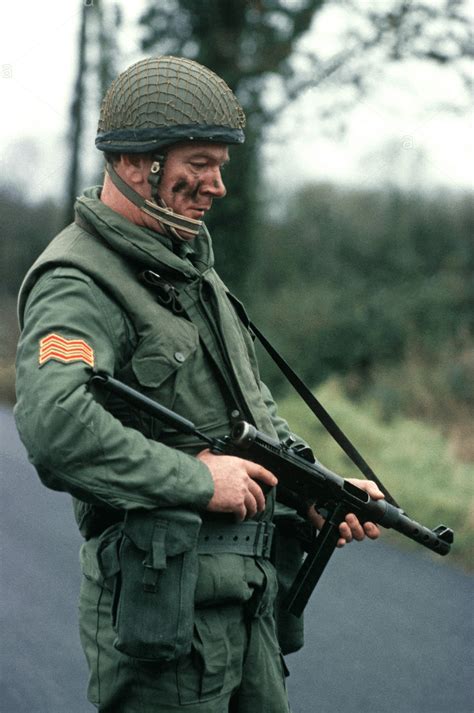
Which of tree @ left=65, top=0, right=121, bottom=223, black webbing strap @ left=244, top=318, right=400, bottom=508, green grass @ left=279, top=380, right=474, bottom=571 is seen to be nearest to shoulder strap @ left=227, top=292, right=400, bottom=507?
black webbing strap @ left=244, top=318, right=400, bottom=508

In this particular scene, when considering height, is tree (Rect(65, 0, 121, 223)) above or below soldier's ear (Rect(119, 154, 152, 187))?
above

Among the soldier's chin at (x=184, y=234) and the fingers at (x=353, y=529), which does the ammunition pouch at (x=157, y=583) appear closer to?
the fingers at (x=353, y=529)

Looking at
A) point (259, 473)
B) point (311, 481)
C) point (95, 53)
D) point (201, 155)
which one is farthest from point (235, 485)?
point (95, 53)

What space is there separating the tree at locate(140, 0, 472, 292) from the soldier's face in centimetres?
966

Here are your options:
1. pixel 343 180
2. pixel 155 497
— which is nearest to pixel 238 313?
pixel 155 497

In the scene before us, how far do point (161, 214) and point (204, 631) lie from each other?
1047 mm

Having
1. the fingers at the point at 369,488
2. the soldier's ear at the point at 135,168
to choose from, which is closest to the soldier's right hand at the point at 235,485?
the fingers at the point at 369,488

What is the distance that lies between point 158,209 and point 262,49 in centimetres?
1046

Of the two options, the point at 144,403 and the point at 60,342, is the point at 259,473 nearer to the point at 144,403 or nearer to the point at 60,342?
the point at 144,403

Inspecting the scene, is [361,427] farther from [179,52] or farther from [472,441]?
[179,52]

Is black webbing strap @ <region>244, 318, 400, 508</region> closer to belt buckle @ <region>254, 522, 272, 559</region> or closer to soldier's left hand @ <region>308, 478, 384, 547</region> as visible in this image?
soldier's left hand @ <region>308, 478, 384, 547</region>

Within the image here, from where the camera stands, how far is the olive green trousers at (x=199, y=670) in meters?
2.85

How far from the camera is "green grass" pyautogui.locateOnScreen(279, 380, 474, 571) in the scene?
8.55 meters

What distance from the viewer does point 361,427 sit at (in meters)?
11.4
